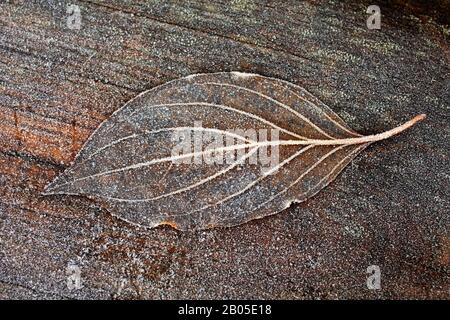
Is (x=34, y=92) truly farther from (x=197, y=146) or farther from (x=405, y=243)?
(x=405, y=243)

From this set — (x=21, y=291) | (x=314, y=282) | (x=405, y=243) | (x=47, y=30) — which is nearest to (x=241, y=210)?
(x=314, y=282)

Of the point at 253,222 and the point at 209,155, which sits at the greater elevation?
the point at 209,155

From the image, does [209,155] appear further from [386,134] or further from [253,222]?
[386,134]

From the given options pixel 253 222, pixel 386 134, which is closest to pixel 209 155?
pixel 253 222

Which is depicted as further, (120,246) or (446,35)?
(446,35)
